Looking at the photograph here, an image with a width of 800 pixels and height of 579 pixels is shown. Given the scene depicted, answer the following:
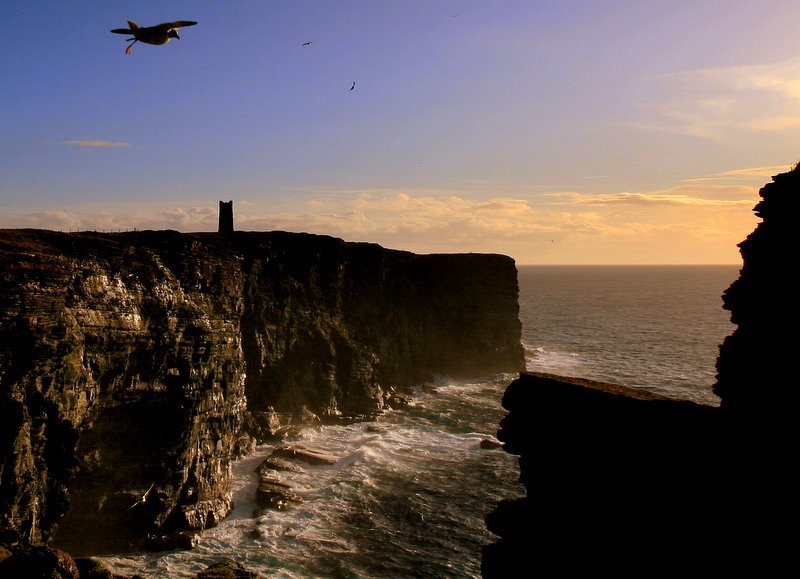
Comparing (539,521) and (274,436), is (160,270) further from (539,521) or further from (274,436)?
(539,521)

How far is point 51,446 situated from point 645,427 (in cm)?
2778

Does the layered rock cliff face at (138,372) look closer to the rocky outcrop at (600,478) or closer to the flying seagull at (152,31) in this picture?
the flying seagull at (152,31)

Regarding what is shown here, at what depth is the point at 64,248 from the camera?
36.7 metres

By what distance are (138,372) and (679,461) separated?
2956cm

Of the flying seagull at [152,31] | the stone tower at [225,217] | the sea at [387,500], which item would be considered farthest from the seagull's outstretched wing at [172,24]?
the stone tower at [225,217]

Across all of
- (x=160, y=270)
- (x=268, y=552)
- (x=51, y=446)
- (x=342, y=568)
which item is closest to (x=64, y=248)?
(x=160, y=270)

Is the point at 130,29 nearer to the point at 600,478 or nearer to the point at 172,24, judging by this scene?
the point at 172,24

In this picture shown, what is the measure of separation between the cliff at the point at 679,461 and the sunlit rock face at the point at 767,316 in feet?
0.12

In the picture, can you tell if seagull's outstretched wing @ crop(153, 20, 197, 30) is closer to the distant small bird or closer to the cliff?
the cliff

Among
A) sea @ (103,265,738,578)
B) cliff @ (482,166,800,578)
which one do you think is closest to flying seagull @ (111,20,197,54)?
cliff @ (482,166,800,578)

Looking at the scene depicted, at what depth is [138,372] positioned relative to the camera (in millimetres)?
37000

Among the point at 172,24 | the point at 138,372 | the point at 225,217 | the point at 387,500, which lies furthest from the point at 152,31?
the point at 225,217

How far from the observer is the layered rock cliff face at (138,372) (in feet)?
100

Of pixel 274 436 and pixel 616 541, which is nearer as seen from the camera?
pixel 616 541
